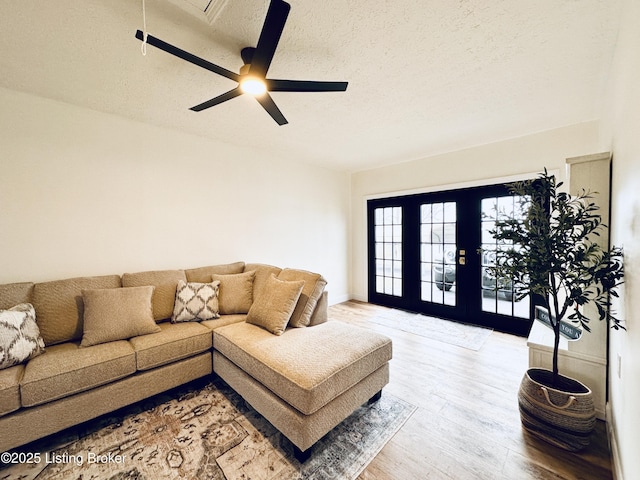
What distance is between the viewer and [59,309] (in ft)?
7.20

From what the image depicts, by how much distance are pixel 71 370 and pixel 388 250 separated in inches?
173

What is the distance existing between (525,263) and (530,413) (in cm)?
101

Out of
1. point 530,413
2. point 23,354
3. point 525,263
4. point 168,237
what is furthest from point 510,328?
point 23,354

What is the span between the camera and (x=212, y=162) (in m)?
3.49

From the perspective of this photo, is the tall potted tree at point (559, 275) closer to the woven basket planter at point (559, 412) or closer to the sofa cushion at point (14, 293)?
the woven basket planter at point (559, 412)

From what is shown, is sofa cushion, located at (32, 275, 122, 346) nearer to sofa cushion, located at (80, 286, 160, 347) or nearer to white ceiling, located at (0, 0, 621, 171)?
sofa cushion, located at (80, 286, 160, 347)

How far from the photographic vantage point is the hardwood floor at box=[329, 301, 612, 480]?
155 cm

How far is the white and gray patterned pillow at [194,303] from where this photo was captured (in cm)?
264

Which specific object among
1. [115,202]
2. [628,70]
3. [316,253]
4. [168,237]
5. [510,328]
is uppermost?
[628,70]

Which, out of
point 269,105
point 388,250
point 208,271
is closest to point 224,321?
point 208,271

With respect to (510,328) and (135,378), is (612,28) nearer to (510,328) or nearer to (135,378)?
(510,328)

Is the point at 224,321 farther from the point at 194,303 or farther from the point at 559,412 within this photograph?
the point at 559,412

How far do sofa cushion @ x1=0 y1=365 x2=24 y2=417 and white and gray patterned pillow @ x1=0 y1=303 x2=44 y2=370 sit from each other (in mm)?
137

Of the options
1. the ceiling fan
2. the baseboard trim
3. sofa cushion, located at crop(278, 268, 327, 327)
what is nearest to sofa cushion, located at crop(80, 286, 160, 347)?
sofa cushion, located at crop(278, 268, 327, 327)
